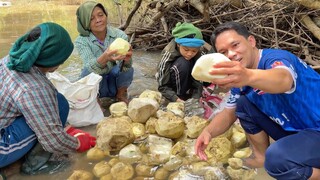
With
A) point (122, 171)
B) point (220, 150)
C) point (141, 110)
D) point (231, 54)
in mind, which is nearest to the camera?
point (231, 54)

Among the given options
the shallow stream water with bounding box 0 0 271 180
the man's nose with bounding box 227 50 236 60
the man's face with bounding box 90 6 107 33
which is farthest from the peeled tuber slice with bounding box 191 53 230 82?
the man's face with bounding box 90 6 107 33

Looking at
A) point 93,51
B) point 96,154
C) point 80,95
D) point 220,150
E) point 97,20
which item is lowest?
point 96,154

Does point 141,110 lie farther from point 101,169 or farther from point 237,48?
point 237,48

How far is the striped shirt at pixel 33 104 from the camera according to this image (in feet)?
6.28

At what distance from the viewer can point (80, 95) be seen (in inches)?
110

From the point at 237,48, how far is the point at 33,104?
3.86ft

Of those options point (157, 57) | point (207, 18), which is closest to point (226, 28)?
point (207, 18)

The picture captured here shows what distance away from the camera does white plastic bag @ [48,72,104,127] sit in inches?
110

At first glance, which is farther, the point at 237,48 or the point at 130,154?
the point at 130,154

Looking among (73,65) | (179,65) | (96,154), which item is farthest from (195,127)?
(73,65)

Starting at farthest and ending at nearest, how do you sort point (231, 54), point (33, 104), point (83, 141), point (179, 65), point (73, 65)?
point (73, 65) → point (179, 65) → point (83, 141) → point (33, 104) → point (231, 54)

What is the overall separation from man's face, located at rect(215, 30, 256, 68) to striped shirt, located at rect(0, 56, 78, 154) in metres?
1.06

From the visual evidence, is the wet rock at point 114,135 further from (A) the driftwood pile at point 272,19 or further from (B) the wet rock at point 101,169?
(A) the driftwood pile at point 272,19

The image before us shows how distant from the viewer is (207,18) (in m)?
4.16
